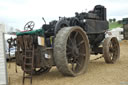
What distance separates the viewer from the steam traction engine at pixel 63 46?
6.62 m

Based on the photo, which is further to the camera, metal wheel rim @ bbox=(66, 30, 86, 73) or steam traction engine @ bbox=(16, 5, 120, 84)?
metal wheel rim @ bbox=(66, 30, 86, 73)

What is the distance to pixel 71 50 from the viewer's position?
753cm

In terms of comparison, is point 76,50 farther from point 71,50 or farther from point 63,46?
point 63,46

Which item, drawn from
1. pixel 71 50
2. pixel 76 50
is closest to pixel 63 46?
pixel 71 50

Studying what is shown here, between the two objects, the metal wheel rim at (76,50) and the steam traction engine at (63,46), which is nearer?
the steam traction engine at (63,46)

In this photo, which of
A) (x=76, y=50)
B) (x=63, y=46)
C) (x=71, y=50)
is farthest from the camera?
(x=76, y=50)

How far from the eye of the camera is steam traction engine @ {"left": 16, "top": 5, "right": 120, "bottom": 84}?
6617mm

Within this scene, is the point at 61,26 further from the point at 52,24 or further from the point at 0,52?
the point at 0,52

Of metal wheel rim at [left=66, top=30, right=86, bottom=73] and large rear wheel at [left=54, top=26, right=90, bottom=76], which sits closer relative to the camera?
large rear wheel at [left=54, top=26, right=90, bottom=76]

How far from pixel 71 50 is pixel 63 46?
994 millimetres

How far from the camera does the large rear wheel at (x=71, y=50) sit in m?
6.60

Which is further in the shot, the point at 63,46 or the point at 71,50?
the point at 71,50

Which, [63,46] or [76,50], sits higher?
[63,46]

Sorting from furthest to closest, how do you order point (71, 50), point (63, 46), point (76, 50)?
point (76, 50)
point (71, 50)
point (63, 46)
